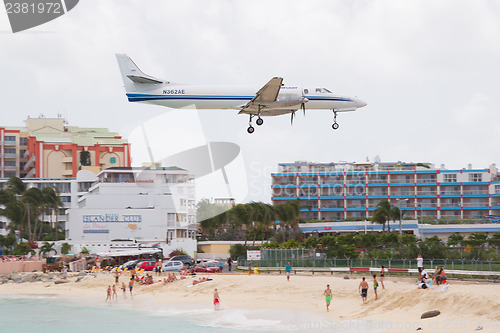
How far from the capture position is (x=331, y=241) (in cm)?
6888

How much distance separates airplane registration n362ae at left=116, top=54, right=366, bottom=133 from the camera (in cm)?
4469

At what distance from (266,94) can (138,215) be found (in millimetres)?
46472

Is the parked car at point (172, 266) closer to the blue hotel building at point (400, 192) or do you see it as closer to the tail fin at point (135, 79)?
the tail fin at point (135, 79)

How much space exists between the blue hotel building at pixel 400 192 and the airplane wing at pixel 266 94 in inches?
3144

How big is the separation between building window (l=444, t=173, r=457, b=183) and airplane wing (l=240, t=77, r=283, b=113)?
87283 mm

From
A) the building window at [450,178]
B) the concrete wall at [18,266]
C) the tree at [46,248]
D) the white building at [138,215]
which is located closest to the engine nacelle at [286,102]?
the white building at [138,215]

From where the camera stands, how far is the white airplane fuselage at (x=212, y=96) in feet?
147

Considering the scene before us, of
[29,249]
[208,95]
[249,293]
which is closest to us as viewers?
[208,95]

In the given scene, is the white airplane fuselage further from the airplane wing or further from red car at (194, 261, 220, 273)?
red car at (194, 261, 220, 273)

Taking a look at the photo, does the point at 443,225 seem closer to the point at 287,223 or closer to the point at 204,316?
the point at 287,223

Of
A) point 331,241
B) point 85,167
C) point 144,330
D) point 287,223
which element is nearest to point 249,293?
point 144,330

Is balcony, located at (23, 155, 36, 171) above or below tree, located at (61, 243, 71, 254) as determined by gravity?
above

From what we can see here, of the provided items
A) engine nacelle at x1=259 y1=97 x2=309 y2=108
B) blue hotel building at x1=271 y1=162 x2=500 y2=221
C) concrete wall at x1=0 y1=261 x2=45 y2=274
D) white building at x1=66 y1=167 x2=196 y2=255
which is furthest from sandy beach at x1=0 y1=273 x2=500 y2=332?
blue hotel building at x1=271 y1=162 x2=500 y2=221

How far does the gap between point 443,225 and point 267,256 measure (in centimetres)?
5253
